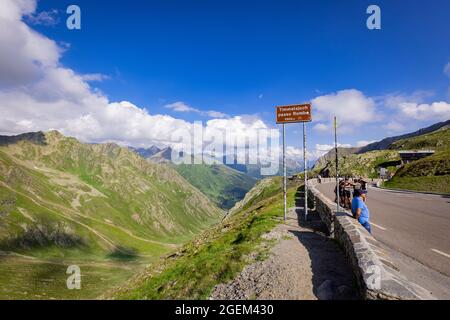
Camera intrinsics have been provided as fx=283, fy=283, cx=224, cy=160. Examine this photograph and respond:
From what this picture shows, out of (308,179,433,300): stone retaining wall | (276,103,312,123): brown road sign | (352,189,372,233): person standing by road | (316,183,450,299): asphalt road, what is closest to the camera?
(308,179,433,300): stone retaining wall

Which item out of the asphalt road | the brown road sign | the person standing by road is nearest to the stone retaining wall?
the person standing by road

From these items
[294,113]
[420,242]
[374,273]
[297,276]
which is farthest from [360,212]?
[294,113]

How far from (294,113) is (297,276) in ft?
41.2

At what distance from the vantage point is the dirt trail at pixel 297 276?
966 centimetres

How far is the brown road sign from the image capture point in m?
20.1

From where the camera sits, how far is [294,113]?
20.5 meters

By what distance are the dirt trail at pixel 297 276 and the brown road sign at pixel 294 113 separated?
860cm

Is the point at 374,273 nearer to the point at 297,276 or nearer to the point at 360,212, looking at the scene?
the point at 297,276

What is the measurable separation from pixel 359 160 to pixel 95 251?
562ft

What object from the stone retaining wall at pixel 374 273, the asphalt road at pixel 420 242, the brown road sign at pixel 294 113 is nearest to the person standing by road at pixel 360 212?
the stone retaining wall at pixel 374 273

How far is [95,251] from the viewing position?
189625 mm

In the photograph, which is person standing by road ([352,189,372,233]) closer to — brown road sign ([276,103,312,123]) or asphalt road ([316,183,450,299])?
asphalt road ([316,183,450,299])

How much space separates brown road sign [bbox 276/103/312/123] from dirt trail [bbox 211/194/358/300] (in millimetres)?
8600
